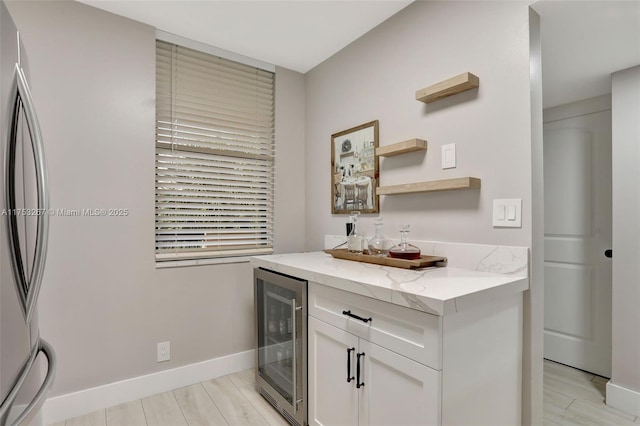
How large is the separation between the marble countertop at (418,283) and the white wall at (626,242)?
49.5 inches

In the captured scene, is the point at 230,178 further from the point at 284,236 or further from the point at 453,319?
the point at 453,319

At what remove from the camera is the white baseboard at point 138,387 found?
196 centimetres

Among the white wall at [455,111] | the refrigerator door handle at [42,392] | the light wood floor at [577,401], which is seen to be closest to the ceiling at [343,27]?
the white wall at [455,111]

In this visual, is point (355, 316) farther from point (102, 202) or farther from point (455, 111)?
point (102, 202)

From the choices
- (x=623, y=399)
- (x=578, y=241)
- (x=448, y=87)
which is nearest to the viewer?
(x=448, y=87)

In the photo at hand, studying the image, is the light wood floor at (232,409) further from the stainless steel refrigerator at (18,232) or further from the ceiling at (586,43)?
the ceiling at (586,43)

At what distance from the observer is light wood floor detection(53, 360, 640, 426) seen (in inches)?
77.5

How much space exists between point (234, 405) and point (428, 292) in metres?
1.59

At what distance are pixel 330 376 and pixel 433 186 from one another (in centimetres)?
107

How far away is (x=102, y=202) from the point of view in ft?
6.82

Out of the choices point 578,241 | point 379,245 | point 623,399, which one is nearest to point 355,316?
point 379,245

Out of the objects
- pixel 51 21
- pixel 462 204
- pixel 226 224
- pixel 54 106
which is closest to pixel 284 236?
pixel 226 224

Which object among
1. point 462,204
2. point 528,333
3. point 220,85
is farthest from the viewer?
point 220,85

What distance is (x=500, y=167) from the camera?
1.60 m
